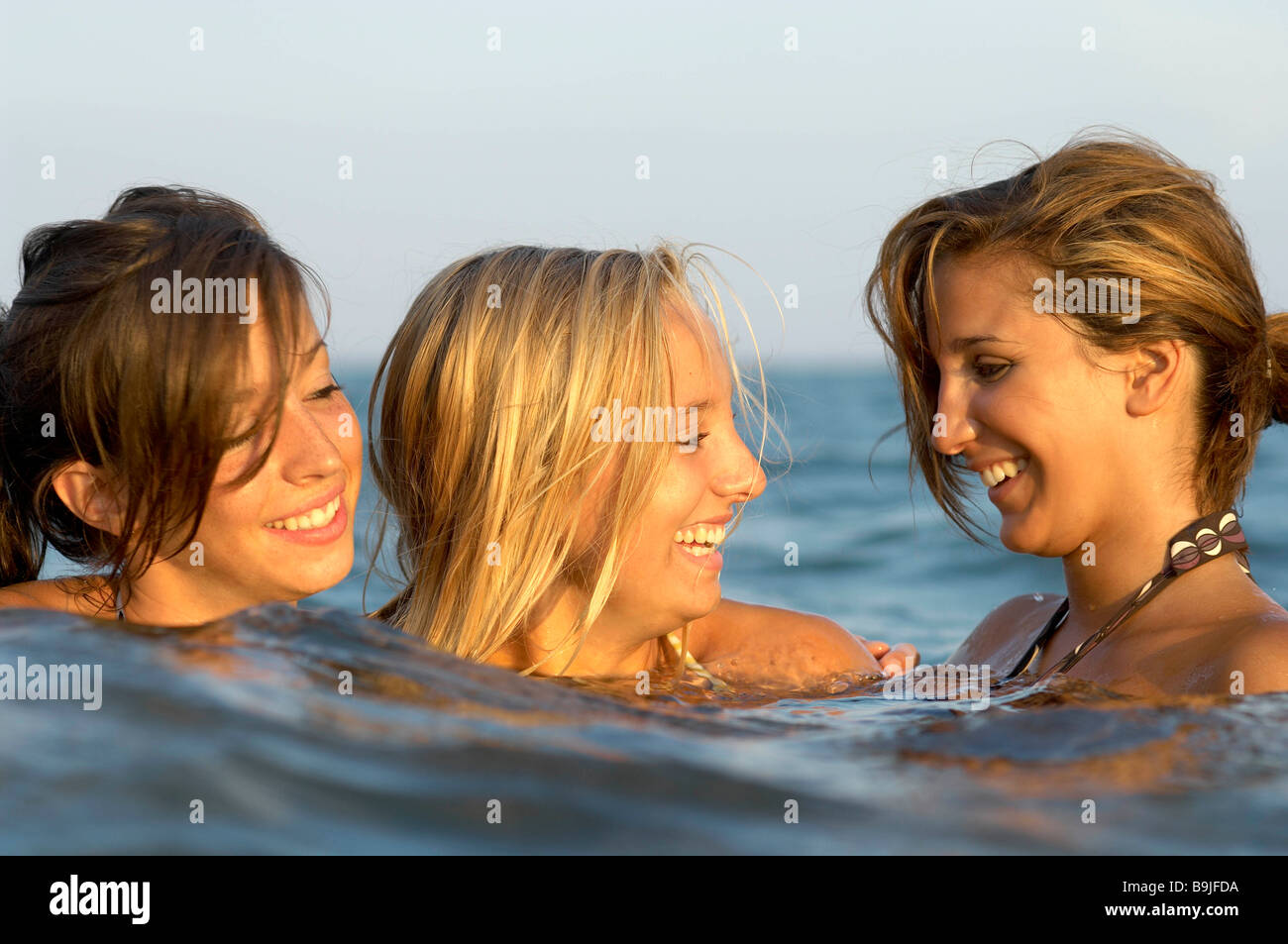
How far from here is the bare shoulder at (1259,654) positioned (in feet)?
8.68

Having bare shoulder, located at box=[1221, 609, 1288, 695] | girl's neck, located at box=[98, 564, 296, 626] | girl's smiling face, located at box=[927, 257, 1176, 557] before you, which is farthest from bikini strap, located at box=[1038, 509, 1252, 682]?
girl's neck, located at box=[98, 564, 296, 626]

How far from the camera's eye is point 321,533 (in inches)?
124

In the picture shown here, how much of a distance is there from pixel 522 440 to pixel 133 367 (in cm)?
91

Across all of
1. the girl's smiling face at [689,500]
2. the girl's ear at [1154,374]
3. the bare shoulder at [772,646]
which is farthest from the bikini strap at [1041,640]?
the girl's smiling face at [689,500]

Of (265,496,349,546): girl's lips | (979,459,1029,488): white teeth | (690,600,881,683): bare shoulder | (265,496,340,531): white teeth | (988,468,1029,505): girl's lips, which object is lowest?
(690,600,881,683): bare shoulder

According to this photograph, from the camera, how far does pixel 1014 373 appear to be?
3.19 m

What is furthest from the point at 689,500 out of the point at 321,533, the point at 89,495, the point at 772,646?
the point at 89,495

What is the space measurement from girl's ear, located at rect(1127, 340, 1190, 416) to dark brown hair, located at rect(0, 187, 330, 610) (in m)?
2.03

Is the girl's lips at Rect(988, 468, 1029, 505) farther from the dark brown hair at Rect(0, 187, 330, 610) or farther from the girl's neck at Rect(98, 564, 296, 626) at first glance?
the girl's neck at Rect(98, 564, 296, 626)

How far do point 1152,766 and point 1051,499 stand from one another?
47.1 inches

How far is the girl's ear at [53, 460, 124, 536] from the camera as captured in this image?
3.06 meters

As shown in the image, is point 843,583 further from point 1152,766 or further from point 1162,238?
point 1152,766

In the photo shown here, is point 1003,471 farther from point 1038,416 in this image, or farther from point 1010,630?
point 1010,630

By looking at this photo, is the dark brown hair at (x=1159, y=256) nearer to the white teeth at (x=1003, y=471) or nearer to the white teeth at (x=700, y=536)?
the white teeth at (x=1003, y=471)
